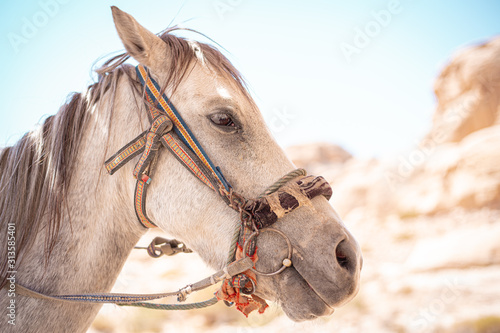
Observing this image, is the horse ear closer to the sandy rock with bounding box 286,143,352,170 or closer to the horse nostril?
the horse nostril

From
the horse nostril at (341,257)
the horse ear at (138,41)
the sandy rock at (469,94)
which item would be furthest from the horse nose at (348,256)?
the sandy rock at (469,94)

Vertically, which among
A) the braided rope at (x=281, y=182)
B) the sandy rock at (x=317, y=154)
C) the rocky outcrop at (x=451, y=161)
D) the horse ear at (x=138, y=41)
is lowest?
the sandy rock at (x=317, y=154)

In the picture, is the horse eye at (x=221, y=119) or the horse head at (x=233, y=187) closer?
the horse head at (x=233, y=187)

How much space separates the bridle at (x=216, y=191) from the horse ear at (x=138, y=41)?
0.32 ft

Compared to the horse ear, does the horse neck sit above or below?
below

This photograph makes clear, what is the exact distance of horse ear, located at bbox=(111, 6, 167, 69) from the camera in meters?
1.64

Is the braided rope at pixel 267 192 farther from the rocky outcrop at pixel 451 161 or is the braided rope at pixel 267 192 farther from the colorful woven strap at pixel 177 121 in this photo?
the rocky outcrop at pixel 451 161

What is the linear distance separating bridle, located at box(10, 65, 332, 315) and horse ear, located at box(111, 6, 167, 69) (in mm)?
98

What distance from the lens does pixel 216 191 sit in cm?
163

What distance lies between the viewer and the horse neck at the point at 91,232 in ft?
5.57

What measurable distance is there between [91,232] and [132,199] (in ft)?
0.95

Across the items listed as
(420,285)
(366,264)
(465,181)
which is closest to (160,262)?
(366,264)

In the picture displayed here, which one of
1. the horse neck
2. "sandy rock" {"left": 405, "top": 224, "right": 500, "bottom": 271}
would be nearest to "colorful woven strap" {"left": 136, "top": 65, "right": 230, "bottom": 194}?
the horse neck

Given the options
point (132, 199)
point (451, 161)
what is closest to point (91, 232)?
point (132, 199)
